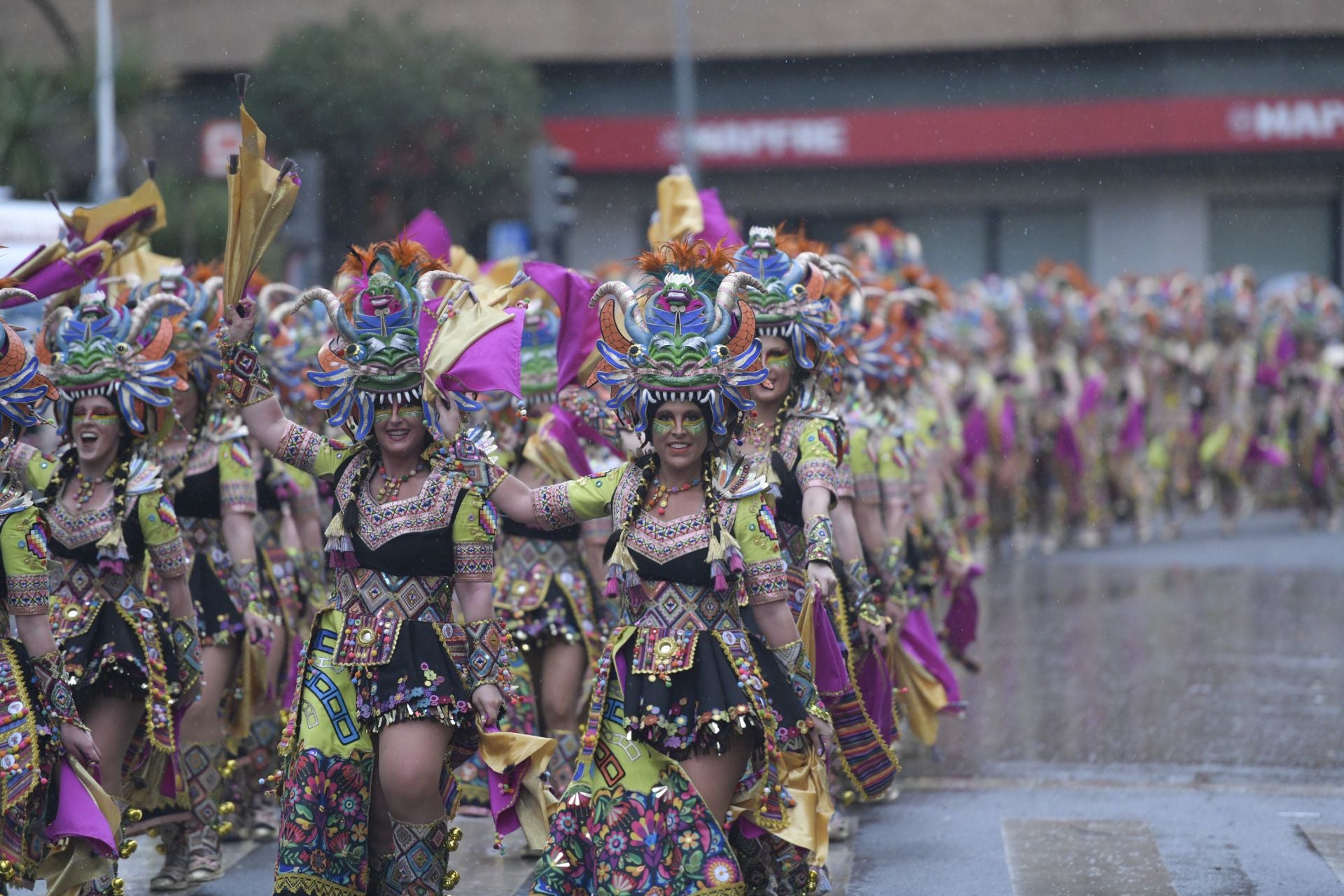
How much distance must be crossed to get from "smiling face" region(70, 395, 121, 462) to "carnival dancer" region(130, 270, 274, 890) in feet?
2.10

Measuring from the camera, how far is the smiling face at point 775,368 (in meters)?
7.93

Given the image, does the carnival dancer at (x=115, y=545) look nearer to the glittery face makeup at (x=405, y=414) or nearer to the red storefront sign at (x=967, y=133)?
the glittery face makeup at (x=405, y=414)

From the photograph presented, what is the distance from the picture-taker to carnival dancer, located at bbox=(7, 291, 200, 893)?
22.9ft

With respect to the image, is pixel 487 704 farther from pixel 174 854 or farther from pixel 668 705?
pixel 174 854

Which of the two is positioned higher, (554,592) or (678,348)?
(678,348)

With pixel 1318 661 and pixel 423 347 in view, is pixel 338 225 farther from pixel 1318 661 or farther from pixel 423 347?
pixel 423 347

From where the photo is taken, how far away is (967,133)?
1273 inches

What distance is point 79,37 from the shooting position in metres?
28.7

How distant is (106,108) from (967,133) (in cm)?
1474

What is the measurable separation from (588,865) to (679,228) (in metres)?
4.16

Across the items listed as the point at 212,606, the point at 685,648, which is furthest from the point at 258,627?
the point at 685,648

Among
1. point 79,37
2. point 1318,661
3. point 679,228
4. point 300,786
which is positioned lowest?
point 1318,661

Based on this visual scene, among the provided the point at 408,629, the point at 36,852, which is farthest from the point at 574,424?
the point at 36,852

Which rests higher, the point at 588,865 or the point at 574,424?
the point at 574,424
